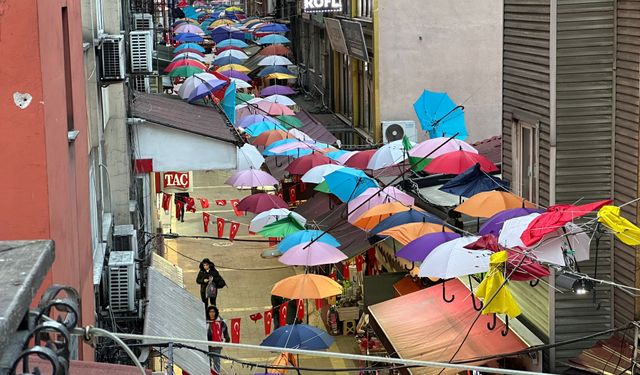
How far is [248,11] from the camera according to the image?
3765 inches

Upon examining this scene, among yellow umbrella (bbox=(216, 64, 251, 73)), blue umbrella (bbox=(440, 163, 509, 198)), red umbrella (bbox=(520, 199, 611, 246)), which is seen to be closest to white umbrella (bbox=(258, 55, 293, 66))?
yellow umbrella (bbox=(216, 64, 251, 73))

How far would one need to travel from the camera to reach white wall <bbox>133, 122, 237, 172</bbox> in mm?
22203

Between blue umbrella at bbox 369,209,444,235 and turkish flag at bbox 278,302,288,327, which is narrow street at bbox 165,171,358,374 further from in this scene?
blue umbrella at bbox 369,209,444,235

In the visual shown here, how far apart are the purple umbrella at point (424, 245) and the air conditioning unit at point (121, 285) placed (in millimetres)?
4387

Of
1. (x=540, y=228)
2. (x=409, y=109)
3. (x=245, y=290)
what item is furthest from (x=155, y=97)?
(x=540, y=228)

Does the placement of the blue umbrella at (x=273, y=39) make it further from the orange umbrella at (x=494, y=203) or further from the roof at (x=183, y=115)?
the orange umbrella at (x=494, y=203)

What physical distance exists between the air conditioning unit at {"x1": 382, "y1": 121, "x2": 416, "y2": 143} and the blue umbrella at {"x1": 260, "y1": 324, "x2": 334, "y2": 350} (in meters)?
12.8

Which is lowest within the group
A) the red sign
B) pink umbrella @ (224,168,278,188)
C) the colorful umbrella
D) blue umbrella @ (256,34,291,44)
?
the red sign

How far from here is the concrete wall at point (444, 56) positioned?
31281mm

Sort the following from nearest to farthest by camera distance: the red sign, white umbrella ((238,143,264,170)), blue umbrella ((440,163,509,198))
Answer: blue umbrella ((440,163,509,198)), white umbrella ((238,143,264,170)), the red sign

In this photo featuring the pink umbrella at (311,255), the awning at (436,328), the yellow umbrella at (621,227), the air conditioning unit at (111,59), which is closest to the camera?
the yellow umbrella at (621,227)

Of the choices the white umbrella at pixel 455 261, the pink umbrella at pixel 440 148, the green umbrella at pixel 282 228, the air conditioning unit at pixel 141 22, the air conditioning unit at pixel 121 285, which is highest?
the air conditioning unit at pixel 141 22

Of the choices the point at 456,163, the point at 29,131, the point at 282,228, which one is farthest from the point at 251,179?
the point at 29,131

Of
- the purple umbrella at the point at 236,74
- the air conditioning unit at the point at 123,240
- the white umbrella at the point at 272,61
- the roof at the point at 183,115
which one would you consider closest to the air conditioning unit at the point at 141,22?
the roof at the point at 183,115
